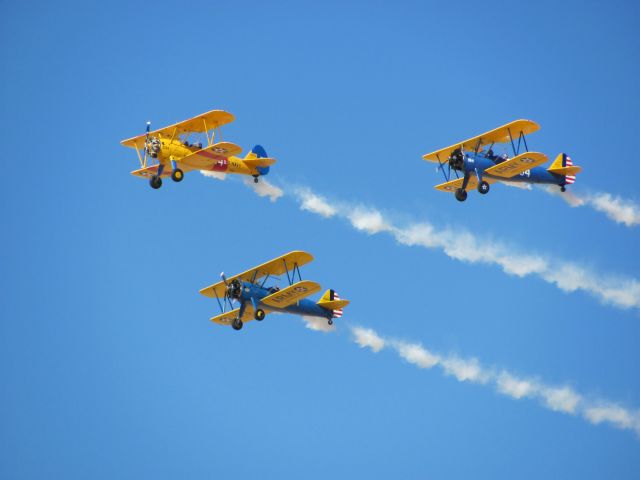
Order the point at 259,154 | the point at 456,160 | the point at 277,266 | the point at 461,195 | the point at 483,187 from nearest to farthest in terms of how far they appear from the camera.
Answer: the point at 277,266
the point at 483,187
the point at 456,160
the point at 461,195
the point at 259,154

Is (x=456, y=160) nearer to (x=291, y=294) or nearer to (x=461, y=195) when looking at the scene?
(x=461, y=195)

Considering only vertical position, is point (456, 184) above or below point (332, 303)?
above

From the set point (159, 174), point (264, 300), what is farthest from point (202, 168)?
point (264, 300)

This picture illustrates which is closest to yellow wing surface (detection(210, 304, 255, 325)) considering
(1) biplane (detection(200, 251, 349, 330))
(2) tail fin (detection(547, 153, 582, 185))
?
(1) biplane (detection(200, 251, 349, 330))

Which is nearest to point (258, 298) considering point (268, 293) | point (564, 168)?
point (268, 293)

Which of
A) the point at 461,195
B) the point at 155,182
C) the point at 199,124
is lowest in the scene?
the point at 155,182

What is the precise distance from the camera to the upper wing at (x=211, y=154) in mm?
60469

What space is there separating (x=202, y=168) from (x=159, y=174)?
166cm

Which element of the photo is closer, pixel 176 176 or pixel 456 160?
pixel 176 176

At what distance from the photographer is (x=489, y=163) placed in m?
→ 61.3

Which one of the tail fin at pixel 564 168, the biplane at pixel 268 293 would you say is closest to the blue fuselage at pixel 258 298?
the biplane at pixel 268 293

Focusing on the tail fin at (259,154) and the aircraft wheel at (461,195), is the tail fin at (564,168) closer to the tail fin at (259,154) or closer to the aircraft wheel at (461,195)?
the aircraft wheel at (461,195)

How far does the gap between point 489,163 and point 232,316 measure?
1095cm

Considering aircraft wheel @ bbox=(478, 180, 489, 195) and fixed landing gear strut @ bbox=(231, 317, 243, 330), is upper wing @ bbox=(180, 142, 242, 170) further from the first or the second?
aircraft wheel @ bbox=(478, 180, 489, 195)
